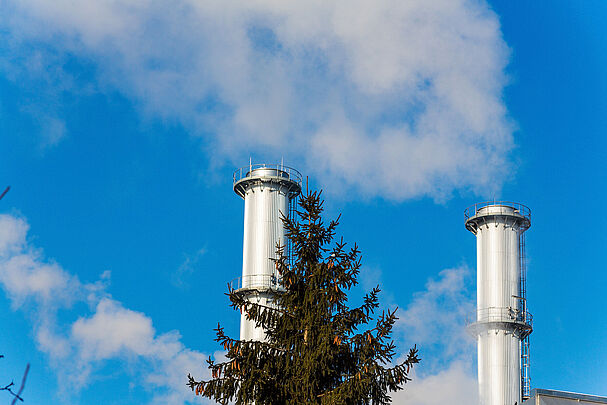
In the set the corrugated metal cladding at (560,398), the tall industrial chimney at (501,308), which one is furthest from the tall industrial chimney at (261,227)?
the corrugated metal cladding at (560,398)

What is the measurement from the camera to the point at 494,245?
56625mm

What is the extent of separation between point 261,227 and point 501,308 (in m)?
17.7

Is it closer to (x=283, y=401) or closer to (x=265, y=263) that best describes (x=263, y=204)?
(x=265, y=263)

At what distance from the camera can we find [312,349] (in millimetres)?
19750

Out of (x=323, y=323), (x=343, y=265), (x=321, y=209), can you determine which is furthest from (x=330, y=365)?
(x=321, y=209)

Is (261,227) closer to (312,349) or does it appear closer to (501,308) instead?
(501,308)

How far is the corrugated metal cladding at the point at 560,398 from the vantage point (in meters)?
22.5

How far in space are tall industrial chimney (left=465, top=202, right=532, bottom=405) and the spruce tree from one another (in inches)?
1412

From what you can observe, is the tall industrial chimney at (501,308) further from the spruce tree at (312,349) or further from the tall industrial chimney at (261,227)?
the spruce tree at (312,349)

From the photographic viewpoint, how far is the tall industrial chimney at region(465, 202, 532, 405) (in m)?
53.8

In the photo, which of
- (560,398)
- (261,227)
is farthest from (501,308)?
(560,398)

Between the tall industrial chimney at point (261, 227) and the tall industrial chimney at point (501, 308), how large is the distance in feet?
48.0

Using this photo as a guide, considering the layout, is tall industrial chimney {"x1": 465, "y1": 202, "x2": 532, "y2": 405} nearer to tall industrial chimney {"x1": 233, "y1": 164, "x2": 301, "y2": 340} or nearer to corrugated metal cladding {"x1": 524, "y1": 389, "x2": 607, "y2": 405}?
tall industrial chimney {"x1": 233, "y1": 164, "x2": 301, "y2": 340}

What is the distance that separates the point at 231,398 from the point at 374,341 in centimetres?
374
